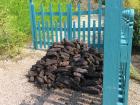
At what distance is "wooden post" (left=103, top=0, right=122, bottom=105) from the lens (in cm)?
323

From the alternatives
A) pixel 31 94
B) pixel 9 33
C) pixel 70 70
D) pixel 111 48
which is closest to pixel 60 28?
pixel 9 33

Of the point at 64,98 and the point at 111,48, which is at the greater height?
the point at 111,48

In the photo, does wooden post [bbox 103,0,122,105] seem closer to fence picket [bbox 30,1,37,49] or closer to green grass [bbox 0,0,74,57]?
green grass [bbox 0,0,74,57]

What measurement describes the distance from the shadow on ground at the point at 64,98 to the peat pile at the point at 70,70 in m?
0.11

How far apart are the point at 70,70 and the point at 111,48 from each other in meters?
2.11

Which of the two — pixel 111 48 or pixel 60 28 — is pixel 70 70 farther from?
pixel 60 28

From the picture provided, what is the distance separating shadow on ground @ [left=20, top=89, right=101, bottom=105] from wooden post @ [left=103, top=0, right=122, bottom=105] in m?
1.31

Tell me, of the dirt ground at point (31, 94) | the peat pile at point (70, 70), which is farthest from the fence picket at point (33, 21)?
the peat pile at point (70, 70)

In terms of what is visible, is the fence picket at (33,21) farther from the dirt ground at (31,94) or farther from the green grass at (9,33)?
the dirt ground at (31,94)

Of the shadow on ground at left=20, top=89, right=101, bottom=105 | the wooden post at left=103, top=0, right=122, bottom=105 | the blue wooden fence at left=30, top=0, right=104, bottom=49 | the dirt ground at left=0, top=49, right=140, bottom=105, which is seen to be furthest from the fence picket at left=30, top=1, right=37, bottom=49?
the wooden post at left=103, top=0, right=122, bottom=105

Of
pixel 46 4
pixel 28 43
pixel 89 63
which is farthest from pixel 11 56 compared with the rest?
pixel 46 4

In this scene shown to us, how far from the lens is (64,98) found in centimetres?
503

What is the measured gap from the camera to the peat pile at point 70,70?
5.26 metres

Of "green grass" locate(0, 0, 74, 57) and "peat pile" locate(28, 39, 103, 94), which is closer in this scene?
"peat pile" locate(28, 39, 103, 94)
